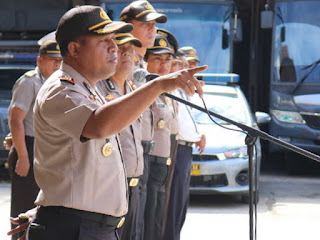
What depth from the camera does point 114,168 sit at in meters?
3.15

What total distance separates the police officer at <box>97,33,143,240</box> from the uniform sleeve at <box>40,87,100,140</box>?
1.29 m

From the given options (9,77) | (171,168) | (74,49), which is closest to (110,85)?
(74,49)

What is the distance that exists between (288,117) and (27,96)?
731 centimetres

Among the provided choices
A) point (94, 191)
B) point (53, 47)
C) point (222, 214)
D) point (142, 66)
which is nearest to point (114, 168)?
point (94, 191)

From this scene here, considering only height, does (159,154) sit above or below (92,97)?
below

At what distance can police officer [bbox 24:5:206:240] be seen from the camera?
9.87 feet

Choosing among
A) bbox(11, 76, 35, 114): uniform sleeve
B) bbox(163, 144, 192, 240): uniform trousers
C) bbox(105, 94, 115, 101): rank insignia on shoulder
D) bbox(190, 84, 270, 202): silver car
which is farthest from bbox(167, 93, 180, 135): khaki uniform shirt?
bbox(190, 84, 270, 202): silver car

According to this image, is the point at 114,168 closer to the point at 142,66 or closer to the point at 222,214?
the point at 142,66

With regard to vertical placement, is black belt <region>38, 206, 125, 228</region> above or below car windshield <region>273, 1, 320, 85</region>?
above

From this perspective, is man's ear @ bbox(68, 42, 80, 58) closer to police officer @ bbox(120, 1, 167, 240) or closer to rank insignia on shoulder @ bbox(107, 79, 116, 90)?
rank insignia on shoulder @ bbox(107, 79, 116, 90)

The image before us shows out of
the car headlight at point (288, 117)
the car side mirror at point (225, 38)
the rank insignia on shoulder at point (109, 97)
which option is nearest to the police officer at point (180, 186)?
the rank insignia on shoulder at point (109, 97)

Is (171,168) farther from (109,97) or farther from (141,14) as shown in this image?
(109,97)

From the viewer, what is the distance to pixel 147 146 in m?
4.94

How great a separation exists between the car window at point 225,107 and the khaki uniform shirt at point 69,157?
680 centimetres
